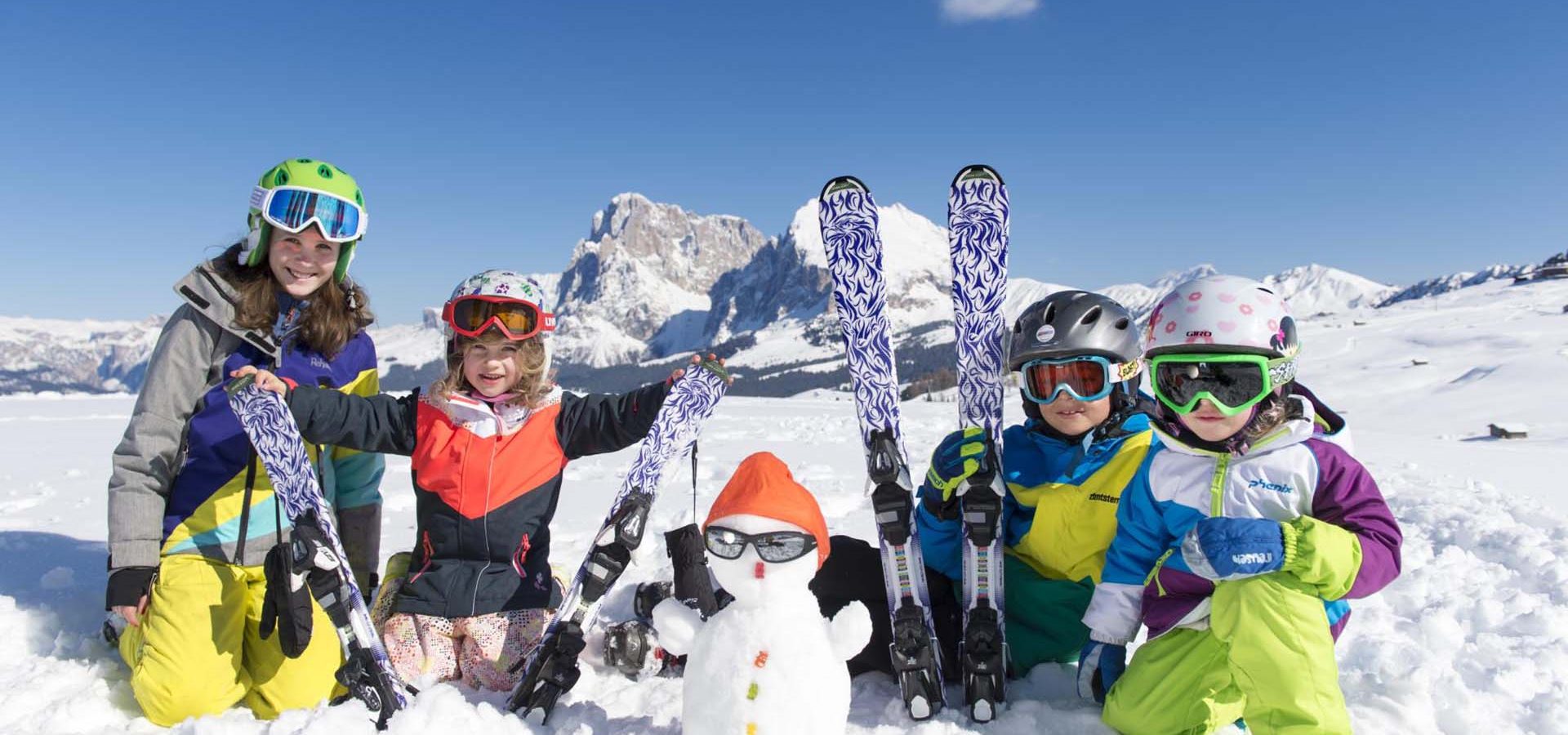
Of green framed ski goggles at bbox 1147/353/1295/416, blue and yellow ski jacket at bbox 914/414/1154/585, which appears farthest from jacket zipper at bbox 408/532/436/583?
green framed ski goggles at bbox 1147/353/1295/416

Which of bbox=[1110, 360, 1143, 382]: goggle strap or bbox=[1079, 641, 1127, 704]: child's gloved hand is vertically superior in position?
bbox=[1110, 360, 1143, 382]: goggle strap

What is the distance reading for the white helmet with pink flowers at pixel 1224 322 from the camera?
8.81ft

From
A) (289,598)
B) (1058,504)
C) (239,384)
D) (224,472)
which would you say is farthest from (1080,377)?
(224,472)

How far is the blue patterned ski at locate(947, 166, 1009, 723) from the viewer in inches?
121

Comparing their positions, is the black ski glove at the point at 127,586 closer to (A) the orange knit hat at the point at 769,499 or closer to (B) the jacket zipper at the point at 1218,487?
(A) the orange knit hat at the point at 769,499

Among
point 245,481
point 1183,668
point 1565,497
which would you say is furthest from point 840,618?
point 1565,497

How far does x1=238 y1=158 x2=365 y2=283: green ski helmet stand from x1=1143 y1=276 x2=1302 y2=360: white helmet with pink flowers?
3.35 m

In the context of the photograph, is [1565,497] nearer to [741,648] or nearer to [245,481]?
[741,648]

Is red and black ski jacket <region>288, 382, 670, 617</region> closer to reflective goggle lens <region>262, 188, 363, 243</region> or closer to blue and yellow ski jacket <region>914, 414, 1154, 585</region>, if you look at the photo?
reflective goggle lens <region>262, 188, 363, 243</region>

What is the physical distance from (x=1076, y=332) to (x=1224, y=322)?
0.69 metres

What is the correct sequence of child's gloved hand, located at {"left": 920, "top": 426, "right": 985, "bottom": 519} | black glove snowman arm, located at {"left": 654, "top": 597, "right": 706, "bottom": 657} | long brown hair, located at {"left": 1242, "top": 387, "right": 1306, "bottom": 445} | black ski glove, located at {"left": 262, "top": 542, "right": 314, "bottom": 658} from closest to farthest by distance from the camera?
black glove snowman arm, located at {"left": 654, "top": 597, "right": 706, "bottom": 657}, long brown hair, located at {"left": 1242, "top": 387, "right": 1306, "bottom": 445}, black ski glove, located at {"left": 262, "top": 542, "right": 314, "bottom": 658}, child's gloved hand, located at {"left": 920, "top": 426, "right": 985, "bottom": 519}

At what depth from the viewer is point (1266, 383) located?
2.70 metres

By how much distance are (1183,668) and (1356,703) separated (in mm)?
837

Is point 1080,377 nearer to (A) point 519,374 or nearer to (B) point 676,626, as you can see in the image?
(B) point 676,626
